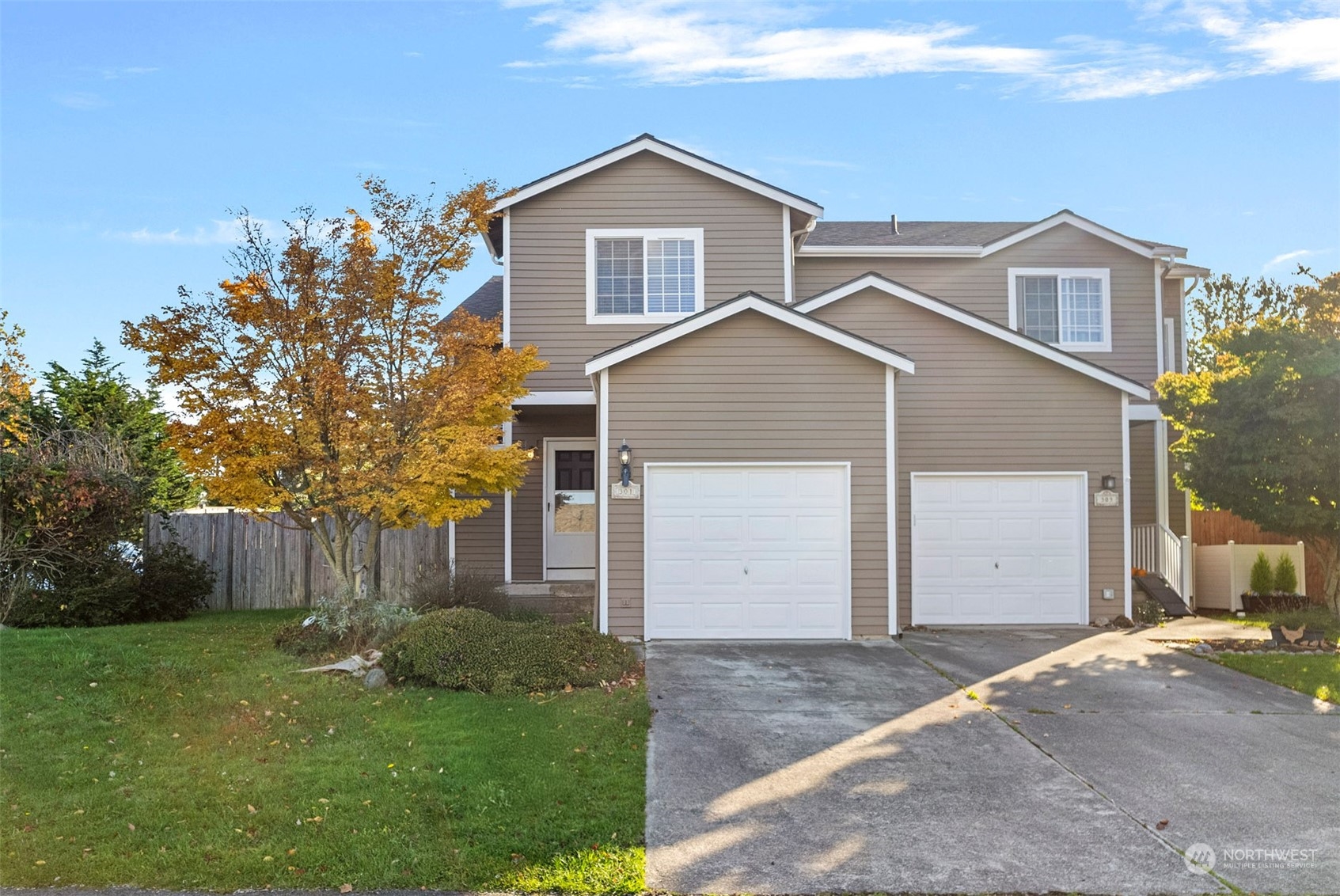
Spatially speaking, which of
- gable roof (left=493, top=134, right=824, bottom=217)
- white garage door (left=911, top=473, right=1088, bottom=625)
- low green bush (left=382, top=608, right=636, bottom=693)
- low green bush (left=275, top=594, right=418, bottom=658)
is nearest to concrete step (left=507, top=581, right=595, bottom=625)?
low green bush (left=275, top=594, right=418, bottom=658)

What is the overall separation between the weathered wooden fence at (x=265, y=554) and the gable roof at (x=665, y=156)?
18.2ft

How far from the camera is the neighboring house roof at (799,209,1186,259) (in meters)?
17.2

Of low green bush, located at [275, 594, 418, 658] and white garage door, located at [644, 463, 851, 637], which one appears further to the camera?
white garage door, located at [644, 463, 851, 637]

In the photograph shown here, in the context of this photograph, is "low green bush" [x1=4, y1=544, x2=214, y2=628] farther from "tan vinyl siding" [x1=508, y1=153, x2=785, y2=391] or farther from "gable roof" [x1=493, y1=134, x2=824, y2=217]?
"gable roof" [x1=493, y1=134, x2=824, y2=217]

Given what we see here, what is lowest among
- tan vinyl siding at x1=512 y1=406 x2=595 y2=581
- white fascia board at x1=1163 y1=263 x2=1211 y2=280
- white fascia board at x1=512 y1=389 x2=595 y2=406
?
tan vinyl siding at x1=512 y1=406 x2=595 y2=581

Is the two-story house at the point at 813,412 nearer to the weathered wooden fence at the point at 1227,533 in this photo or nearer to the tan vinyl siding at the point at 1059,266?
the tan vinyl siding at the point at 1059,266

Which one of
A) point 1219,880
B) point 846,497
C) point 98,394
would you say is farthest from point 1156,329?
point 98,394

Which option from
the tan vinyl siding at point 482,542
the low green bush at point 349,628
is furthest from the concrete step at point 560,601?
the low green bush at point 349,628

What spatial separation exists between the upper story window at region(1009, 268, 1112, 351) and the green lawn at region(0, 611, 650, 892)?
11435mm

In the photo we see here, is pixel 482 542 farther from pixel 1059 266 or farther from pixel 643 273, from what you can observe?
pixel 1059 266

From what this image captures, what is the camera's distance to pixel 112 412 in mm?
18766

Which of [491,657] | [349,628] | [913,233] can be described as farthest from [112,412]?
[913,233]

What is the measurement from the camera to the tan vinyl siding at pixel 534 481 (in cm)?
1594

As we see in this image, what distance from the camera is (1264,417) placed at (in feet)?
44.4
